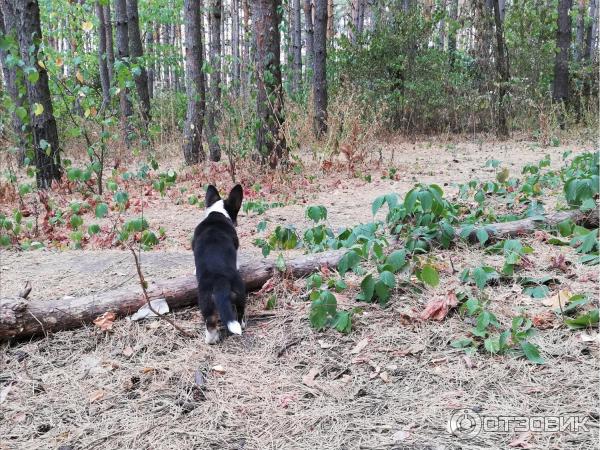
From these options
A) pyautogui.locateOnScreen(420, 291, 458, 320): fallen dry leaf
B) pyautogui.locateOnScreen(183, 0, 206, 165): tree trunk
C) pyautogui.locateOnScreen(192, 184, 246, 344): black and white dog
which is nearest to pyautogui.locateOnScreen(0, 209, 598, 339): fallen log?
pyautogui.locateOnScreen(192, 184, 246, 344): black and white dog

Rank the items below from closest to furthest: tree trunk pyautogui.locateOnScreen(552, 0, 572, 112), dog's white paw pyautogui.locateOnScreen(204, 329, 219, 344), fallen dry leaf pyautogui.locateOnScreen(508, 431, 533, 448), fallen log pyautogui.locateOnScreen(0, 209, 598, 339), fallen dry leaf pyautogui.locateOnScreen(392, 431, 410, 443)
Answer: fallen dry leaf pyautogui.locateOnScreen(508, 431, 533, 448) → fallen dry leaf pyautogui.locateOnScreen(392, 431, 410, 443) → dog's white paw pyautogui.locateOnScreen(204, 329, 219, 344) → fallen log pyautogui.locateOnScreen(0, 209, 598, 339) → tree trunk pyautogui.locateOnScreen(552, 0, 572, 112)

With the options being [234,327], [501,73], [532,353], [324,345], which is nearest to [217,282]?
[234,327]

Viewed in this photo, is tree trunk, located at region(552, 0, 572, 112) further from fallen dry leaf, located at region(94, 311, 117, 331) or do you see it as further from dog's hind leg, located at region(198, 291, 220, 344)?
fallen dry leaf, located at region(94, 311, 117, 331)

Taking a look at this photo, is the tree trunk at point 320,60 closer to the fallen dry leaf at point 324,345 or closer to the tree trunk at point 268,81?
the tree trunk at point 268,81

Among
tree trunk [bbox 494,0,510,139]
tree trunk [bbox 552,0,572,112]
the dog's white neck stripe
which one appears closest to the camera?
the dog's white neck stripe

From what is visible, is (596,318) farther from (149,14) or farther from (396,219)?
(149,14)

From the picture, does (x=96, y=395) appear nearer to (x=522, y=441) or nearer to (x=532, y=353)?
(x=522, y=441)

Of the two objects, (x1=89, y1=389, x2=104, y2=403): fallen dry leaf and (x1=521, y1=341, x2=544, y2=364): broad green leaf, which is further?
(x1=89, y1=389, x2=104, y2=403): fallen dry leaf

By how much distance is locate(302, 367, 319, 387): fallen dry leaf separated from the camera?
2412 millimetres

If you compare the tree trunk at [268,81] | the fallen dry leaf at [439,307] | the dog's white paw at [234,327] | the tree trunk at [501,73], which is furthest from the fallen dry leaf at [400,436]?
the tree trunk at [501,73]

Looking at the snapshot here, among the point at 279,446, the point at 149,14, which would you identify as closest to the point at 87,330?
the point at 279,446

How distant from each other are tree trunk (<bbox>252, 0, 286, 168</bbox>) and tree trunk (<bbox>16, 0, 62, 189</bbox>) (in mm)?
2939

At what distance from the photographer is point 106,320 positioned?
10.1 feet

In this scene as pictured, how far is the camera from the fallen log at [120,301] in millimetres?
2967
